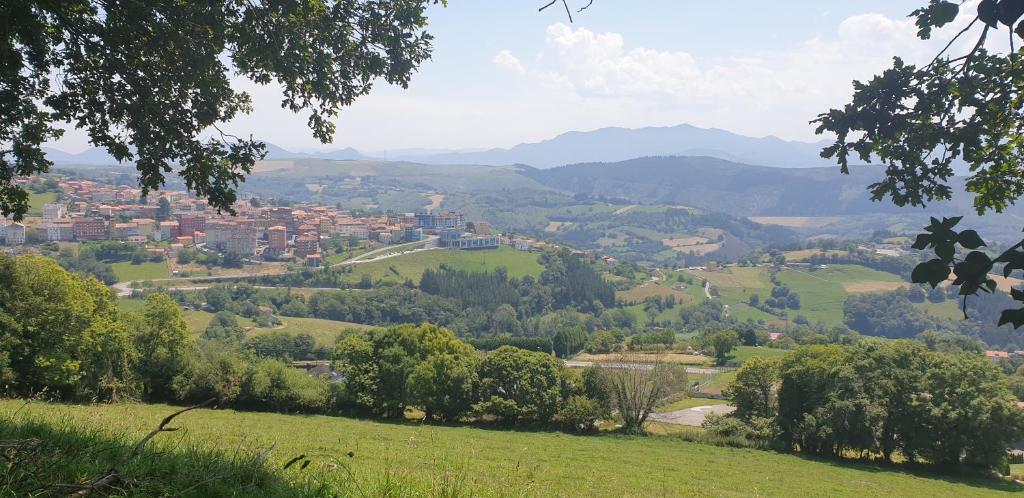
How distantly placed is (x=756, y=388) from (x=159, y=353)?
29.5 m

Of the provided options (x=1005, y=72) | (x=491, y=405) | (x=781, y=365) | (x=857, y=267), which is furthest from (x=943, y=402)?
(x=857, y=267)

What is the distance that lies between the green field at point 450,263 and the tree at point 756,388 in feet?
292

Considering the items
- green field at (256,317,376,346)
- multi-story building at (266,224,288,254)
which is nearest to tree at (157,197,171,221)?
multi-story building at (266,224,288,254)

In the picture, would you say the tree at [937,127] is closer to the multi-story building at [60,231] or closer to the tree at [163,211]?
the multi-story building at [60,231]

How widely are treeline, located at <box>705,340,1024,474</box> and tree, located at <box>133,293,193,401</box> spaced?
25779mm

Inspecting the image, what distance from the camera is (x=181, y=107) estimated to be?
6902 millimetres

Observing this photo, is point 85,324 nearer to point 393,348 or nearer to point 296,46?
point 393,348

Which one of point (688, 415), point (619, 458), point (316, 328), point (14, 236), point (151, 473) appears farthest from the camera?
point (14, 236)

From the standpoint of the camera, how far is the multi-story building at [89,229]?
109 meters

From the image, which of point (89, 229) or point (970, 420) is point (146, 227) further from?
point (970, 420)

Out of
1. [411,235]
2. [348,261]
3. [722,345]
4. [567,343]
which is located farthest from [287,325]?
[411,235]

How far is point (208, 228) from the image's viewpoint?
126 metres

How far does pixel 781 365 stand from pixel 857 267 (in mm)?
139984

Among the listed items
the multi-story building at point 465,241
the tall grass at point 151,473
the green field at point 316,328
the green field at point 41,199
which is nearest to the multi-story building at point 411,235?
the multi-story building at point 465,241
